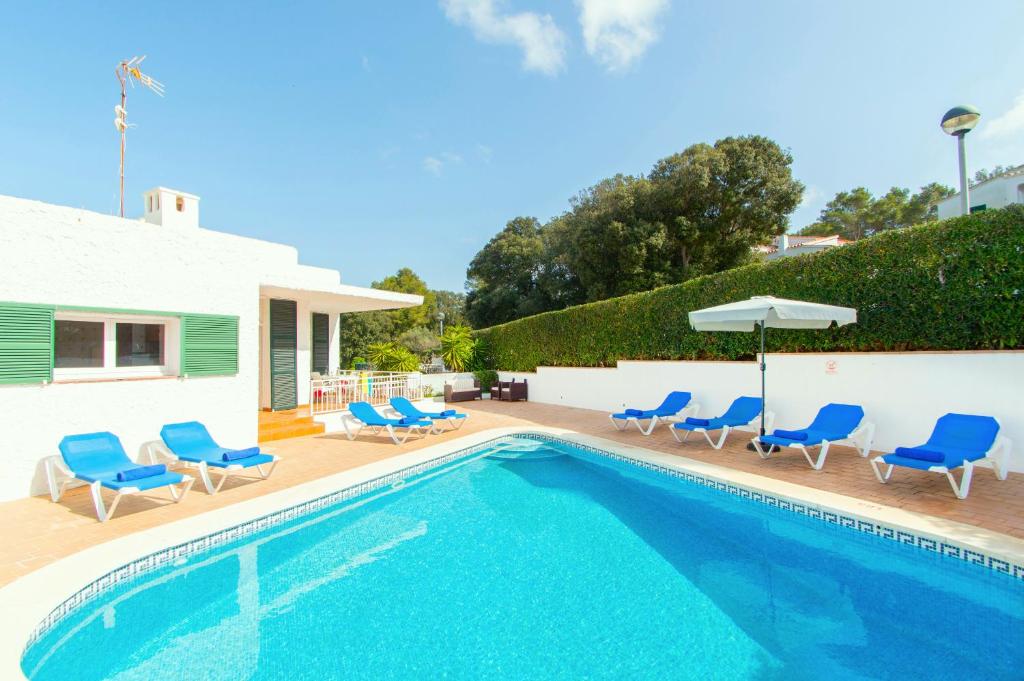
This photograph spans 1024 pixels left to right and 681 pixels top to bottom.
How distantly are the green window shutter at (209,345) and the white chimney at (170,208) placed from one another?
3.49m

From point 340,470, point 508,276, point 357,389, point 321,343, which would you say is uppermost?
point 508,276

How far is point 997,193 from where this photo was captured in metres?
19.3

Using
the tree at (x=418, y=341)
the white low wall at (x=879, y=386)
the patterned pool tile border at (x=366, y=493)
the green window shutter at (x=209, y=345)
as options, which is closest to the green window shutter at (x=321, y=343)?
the green window shutter at (x=209, y=345)

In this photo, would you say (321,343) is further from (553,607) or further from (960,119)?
(960,119)

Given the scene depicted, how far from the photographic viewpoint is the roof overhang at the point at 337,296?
10.4m

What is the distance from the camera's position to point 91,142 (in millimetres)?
12680

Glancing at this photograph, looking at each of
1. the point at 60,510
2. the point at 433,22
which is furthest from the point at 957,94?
the point at 60,510

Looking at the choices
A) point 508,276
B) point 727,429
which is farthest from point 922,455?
point 508,276

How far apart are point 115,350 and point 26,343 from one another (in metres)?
1.27

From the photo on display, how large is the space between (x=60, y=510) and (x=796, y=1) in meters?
16.5

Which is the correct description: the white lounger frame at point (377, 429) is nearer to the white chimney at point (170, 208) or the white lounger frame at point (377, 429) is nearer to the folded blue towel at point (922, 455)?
the white chimney at point (170, 208)

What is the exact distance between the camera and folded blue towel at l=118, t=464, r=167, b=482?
5523mm

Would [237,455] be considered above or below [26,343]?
below

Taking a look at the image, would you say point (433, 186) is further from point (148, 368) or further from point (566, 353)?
point (148, 368)
